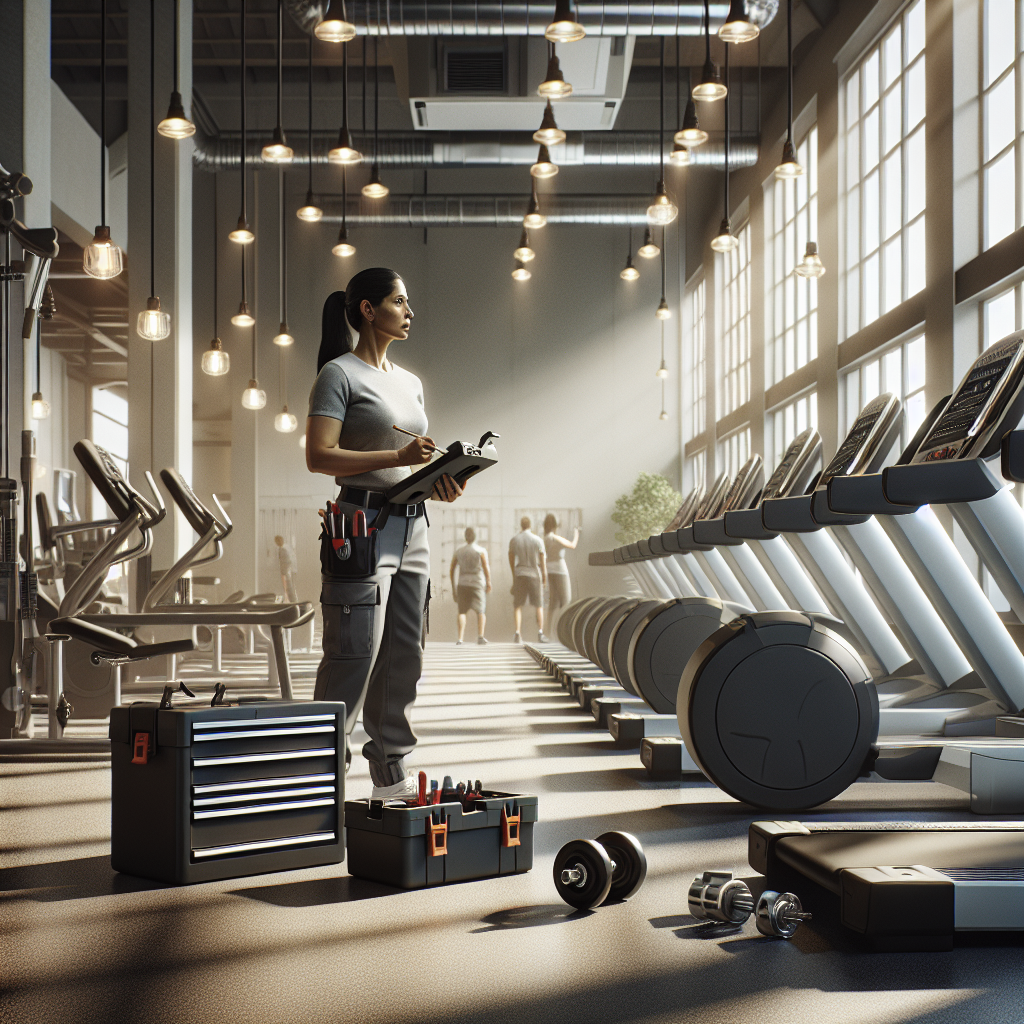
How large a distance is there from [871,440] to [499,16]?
5.64 meters

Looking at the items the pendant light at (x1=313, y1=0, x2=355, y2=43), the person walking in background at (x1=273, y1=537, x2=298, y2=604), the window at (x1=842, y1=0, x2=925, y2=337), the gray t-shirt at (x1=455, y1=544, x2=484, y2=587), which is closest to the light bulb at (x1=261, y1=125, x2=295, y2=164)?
the pendant light at (x1=313, y1=0, x2=355, y2=43)

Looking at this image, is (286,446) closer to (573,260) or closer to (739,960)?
(573,260)

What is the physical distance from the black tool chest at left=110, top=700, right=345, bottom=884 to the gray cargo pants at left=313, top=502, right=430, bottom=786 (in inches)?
10.4

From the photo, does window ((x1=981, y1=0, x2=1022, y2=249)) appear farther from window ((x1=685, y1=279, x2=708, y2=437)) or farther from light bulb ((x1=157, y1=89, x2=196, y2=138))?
window ((x1=685, y1=279, x2=708, y2=437))

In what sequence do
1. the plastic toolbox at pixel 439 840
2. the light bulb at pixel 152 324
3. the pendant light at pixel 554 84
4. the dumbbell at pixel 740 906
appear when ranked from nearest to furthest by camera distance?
the dumbbell at pixel 740 906
the plastic toolbox at pixel 439 840
the pendant light at pixel 554 84
the light bulb at pixel 152 324

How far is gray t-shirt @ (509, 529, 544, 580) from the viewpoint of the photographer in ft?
41.7

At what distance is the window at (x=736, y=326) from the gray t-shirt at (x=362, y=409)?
33.1 feet

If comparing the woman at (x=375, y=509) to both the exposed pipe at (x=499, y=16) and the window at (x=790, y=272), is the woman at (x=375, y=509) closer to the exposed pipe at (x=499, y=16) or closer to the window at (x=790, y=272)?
the exposed pipe at (x=499, y=16)

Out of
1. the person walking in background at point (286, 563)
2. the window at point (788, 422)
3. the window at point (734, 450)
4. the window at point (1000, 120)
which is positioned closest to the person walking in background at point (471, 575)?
the person walking in background at point (286, 563)

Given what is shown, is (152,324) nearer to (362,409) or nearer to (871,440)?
(362,409)

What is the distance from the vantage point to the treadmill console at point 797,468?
16.8 feet

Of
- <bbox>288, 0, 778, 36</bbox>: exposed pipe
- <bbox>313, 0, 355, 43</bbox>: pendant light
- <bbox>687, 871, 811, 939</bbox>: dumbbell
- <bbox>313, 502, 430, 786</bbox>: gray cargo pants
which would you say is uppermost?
<bbox>288, 0, 778, 36</bbox>: exposed pipe

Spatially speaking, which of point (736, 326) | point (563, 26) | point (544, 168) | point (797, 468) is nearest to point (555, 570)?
point (736, 326)

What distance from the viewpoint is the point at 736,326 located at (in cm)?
1362
